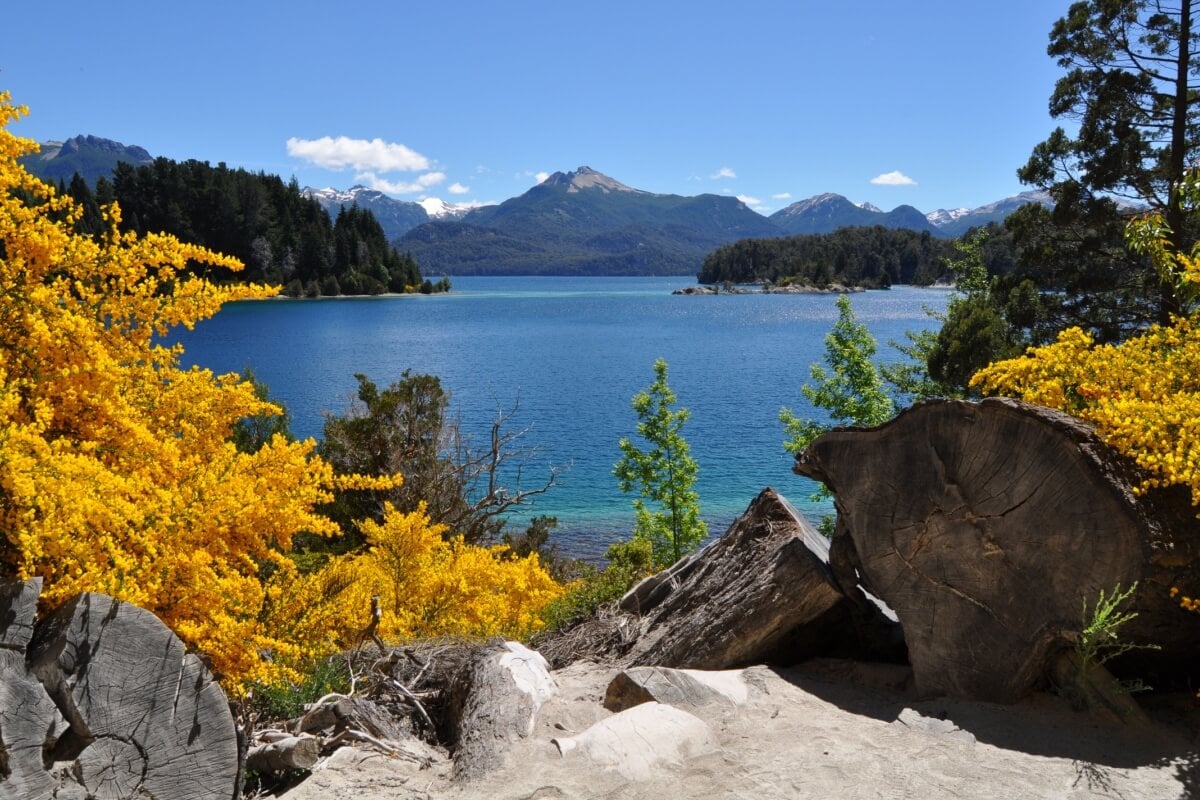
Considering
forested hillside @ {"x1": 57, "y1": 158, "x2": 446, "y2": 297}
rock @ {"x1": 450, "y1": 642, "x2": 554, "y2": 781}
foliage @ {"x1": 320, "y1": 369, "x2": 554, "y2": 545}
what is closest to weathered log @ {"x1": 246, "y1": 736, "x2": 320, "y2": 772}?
rock @ {"x1": 450, "y1": 642, "x2": 554, "y2": 781}

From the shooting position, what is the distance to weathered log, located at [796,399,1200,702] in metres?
4.81

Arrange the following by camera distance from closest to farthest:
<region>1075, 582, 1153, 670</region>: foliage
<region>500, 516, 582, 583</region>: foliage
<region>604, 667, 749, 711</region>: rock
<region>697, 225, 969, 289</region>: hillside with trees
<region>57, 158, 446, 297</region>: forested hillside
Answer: <region>1075, 582, 1153, 670</region>: foliage, <region>604, 667, 749, 711</region>: rock, <region>500, 516, 582, 583</region>: foliage, <region>57, 158, 446, 297</region>: forested hillside, <region>697, 225, 969, 289</region>: hillside with trees

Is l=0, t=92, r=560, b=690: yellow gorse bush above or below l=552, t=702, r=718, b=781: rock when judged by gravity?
above

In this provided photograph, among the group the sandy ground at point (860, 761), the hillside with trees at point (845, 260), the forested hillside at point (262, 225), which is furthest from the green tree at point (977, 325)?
the hillside with trees at point (845, 260)

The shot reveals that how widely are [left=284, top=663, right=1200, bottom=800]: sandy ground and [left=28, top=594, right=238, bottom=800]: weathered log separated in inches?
31.8

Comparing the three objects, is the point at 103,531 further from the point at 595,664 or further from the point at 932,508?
the point at 932,508

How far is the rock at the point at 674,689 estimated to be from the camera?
561 cm

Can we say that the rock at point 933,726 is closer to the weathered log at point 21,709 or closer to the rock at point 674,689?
the rock at point 674,689

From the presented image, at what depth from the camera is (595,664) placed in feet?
22.7

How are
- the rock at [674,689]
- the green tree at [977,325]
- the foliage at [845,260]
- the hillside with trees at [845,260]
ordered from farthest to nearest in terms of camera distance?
1. the foliage at [845,260]
2. the hillside with trees at [845,260]
3. the green tree at [977,325]
4. the rock at [674,689]

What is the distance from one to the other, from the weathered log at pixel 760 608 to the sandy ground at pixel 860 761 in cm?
70

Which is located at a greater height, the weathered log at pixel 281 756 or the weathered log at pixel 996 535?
the weathered log at pixel 996 535

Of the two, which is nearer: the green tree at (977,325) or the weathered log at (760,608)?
the weathered log at (760,608)

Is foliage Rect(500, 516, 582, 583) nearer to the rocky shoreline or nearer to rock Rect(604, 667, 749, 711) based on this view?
rock Rect(604, 667, 749, 711)
